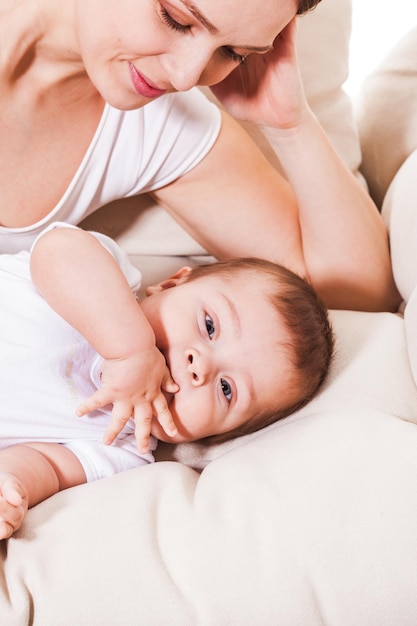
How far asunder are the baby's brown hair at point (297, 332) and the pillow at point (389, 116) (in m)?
0.71

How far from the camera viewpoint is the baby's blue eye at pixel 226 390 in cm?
142

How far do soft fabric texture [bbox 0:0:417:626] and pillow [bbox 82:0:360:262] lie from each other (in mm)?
711

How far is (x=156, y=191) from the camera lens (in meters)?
1.76

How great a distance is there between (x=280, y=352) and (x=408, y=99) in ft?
3.15

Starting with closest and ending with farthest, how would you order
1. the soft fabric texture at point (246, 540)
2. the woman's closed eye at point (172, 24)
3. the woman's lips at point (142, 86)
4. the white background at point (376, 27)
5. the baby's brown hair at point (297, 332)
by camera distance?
the soft fabric texture at point (246, 540) → the woman's closed eye at point (172, 24) → the woman's lips at point (142, 86) → the baby's brown hair at point (297, 332) → the white background at point (376, 27)

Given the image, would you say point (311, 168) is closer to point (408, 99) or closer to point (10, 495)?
point (408, 99)

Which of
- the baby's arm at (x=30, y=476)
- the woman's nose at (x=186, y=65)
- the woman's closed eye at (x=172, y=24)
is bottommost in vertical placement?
the baby's arm at (x=30, y=476)

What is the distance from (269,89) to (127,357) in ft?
2.26

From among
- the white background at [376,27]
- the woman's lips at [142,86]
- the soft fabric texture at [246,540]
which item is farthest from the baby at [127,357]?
the white background at [376,27]

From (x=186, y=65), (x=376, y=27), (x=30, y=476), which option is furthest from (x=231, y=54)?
(x=376, y=27)

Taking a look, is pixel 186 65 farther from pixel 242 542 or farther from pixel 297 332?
pixel 242 542

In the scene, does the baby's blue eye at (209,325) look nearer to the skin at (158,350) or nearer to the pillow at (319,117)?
the skin at (158,350)

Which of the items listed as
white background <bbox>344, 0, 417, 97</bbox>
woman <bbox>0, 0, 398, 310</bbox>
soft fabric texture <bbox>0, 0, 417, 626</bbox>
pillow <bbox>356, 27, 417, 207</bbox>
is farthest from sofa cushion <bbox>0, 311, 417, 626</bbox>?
white background <bbox>344, 0, 417, 97</bbox>

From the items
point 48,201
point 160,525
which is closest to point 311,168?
point 48,201
